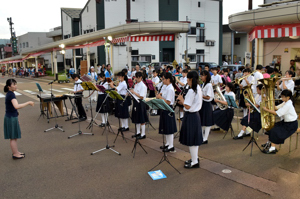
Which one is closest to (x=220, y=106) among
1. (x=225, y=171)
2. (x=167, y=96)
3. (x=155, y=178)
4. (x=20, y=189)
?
(x=167, y=96)

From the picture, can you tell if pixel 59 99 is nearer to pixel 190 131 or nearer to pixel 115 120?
pixel 115 120

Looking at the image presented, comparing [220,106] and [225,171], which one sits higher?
[220,106]

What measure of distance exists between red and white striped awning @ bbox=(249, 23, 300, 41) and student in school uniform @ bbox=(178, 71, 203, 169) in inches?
371

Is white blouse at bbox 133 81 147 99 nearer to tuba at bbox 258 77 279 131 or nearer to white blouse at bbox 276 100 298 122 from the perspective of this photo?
tuba at bbox 258 77 279 131

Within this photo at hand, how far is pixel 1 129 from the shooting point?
9.34m

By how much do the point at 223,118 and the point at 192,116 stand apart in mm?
2912

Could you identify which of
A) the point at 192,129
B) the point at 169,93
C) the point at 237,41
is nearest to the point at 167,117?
the point at 169,93

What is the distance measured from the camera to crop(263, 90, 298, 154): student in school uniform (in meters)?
5.77

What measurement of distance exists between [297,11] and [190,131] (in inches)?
372

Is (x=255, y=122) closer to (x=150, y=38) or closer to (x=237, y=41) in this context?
(x=150, y=38)

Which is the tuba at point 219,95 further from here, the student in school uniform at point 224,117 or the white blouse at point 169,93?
the white blouse at point 169,93

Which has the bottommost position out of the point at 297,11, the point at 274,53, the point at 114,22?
the point at 274,53

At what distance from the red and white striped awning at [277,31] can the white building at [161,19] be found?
19.1 m

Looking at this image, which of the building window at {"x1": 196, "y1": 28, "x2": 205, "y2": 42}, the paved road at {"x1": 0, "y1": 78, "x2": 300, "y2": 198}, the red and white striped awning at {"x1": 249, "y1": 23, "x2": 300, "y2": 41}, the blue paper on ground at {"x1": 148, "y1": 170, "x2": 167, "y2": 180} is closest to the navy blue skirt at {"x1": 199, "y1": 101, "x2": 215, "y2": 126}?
the paved road at {"x1": 0, "y1": 78, "x2": 300, "y2": 198}
